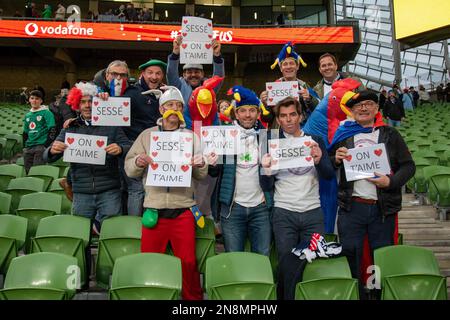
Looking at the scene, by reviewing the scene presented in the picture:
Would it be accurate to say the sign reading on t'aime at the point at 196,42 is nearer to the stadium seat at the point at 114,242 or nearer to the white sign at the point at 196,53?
the white sign at the point at 196,53

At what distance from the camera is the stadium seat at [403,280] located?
2939 millimetres

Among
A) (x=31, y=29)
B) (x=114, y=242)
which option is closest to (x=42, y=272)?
(x=114, y=242)

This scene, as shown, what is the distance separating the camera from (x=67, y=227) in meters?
3.66

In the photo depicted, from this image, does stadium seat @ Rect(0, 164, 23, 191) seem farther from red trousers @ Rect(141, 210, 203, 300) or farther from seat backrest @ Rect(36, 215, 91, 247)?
red trousers @ Rect(141, 210, 203, 300)

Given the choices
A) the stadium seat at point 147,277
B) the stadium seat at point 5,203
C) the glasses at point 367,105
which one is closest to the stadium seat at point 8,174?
the stadium seat at point 5,203

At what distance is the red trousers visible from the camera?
10.8ft

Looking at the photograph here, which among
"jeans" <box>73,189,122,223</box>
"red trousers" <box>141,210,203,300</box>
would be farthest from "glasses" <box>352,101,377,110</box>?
"jeans" <box>73,189,122,223</box>

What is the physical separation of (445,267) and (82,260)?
3.27 metres

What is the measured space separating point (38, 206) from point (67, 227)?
1.00 m

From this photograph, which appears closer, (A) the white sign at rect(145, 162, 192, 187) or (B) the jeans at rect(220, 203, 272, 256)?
(A) the white sign at rect(145, 162, 192, 187)

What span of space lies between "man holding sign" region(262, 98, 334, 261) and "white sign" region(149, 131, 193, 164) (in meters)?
0.58

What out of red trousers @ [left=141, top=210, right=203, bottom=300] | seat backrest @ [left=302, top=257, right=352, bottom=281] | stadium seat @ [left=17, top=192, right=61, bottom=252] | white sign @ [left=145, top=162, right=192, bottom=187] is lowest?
seat backrest @ [left=302, top=257, right=352, bottom=281]

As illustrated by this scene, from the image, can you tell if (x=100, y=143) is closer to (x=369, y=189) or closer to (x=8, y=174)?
(x=369, y=189)

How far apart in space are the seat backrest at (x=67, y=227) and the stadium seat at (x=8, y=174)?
6.66 ft
